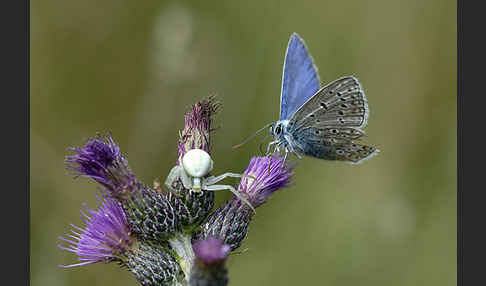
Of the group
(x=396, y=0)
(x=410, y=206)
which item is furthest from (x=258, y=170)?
(x=396, y=0)

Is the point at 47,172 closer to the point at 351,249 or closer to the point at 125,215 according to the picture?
the point at 125,215

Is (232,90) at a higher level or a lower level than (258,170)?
higher

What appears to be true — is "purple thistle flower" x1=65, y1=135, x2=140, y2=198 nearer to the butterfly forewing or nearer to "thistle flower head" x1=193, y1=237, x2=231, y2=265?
"thistle flower head" x1=193, y1=237, x2=231, y2=265

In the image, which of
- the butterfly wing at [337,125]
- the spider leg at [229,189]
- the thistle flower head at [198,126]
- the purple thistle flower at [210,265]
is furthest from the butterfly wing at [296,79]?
the purple thistle flower at [210,265]

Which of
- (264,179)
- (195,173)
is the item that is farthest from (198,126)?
(264,179)

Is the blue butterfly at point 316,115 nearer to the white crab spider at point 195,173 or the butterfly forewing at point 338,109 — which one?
the butterfly forewing at point 338,109

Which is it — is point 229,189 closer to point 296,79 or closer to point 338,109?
point 296,79

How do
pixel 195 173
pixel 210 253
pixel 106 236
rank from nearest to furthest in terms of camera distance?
pixel 210 253, pixel 195 173, pixel 106 236
